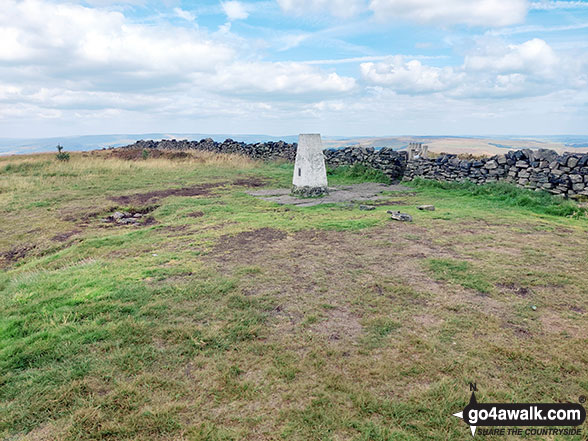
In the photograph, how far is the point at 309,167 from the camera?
1134 cm

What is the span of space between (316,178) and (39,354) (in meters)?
9.19

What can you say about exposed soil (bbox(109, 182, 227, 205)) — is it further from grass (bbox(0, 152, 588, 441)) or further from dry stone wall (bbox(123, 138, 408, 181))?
dry stone wall (bbox(123, 138, 408, 181))

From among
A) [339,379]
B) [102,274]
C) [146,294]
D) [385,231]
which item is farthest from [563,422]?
[102,274]

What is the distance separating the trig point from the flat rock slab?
361 mm

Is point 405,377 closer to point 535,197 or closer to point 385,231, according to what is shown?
point 385,231

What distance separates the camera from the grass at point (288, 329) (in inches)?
102

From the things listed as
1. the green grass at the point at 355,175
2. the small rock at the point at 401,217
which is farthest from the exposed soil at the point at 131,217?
the green grass at the point at 355,175

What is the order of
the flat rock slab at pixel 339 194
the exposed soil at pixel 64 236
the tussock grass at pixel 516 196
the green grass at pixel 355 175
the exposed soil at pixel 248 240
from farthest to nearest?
the green grass at pixel 355 175 < the flat rock slab at pixel 339 194 < the tussock grass at pixel 516 196 < the exposed soil at pixel 64 236 < the exposed soil at pixel 248 240

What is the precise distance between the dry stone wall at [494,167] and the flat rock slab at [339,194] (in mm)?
1409

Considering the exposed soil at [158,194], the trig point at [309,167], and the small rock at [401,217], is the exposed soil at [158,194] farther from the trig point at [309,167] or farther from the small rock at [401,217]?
the small rock at [401,217]

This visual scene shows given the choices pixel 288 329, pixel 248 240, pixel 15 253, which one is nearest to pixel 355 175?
pixel 248 240

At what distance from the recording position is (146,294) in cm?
439

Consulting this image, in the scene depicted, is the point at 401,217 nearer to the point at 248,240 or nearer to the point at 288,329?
the point at 248,240

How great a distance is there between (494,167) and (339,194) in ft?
17.1
